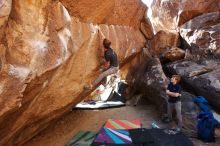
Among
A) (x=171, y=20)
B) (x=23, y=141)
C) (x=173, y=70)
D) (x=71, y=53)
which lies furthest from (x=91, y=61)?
(x=171, y=20)

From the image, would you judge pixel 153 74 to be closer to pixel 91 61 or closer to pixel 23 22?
pixel 91 61

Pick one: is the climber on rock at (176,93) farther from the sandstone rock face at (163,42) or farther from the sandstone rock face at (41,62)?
the sandstone rock face at (163,42)

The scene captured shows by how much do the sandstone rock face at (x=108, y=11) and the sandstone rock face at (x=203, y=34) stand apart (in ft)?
9.16

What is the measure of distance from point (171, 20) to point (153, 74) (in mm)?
7597

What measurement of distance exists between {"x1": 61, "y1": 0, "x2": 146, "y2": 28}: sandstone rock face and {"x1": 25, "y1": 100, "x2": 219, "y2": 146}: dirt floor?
347 centimetres

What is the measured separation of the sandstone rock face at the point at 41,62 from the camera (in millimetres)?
4488

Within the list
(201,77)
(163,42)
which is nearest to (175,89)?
(201,77)

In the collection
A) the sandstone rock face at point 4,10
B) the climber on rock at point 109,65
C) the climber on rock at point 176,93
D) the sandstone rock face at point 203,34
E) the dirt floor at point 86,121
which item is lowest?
the dirt floor at point 86,121

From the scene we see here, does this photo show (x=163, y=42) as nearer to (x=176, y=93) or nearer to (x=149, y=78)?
(x=149, y=78)

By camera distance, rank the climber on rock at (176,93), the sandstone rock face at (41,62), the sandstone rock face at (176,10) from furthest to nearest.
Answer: the sandstone rock face at (176,10) → the climber on rock at (176,93) → the sandstone rock face at (41,62)

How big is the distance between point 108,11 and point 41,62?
4.64 m

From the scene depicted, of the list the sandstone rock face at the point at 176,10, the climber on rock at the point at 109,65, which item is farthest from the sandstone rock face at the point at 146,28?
the climber on rock at the point at 109,65

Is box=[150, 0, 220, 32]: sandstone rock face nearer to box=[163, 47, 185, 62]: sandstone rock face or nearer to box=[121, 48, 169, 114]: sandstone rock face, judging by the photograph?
box=[163, 47, 185, 62]: sandstone rock face

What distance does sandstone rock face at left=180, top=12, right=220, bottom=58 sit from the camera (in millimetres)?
11656
